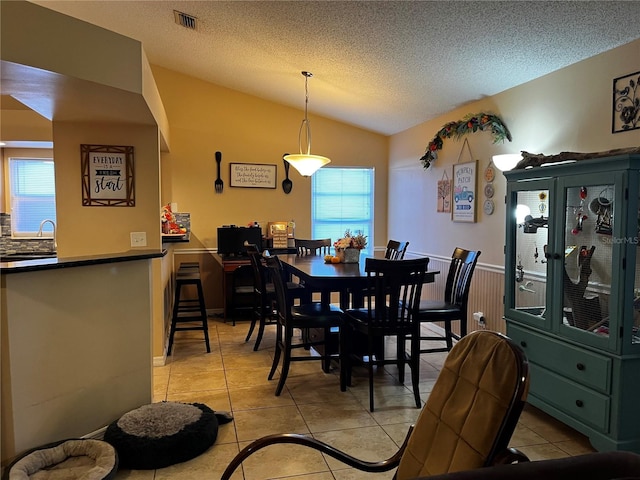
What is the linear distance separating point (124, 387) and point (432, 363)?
252 cm

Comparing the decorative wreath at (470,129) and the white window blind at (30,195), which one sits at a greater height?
the decorative wreath at (470,129)


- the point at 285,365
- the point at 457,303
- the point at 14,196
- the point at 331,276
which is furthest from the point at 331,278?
the point at 14,196

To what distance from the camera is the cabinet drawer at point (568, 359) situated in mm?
2389

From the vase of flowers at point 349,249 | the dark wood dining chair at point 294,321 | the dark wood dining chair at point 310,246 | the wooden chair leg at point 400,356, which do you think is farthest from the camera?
the dark wood dining chair at point 310,246

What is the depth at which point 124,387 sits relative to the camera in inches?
108

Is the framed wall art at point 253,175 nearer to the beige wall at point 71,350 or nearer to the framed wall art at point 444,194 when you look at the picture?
the framed wall art at point 444,194

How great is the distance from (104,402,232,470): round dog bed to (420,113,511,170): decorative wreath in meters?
3.15

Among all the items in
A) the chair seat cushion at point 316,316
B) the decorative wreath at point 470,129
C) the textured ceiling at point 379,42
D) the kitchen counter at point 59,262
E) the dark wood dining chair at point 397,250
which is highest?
the textured ceiling at point 379,42

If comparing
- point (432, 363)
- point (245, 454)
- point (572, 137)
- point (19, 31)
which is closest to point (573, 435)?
point (432, 363)

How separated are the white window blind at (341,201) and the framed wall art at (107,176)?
3061 mm

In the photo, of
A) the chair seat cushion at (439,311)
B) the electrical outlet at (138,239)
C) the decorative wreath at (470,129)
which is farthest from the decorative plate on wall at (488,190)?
the electrical outlet at (138,239)

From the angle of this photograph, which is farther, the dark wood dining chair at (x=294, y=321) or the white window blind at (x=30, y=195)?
the white window blind at (x=30, y=195)

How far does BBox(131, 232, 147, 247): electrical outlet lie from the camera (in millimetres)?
3518

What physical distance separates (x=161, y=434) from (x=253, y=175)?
4.00 meters
